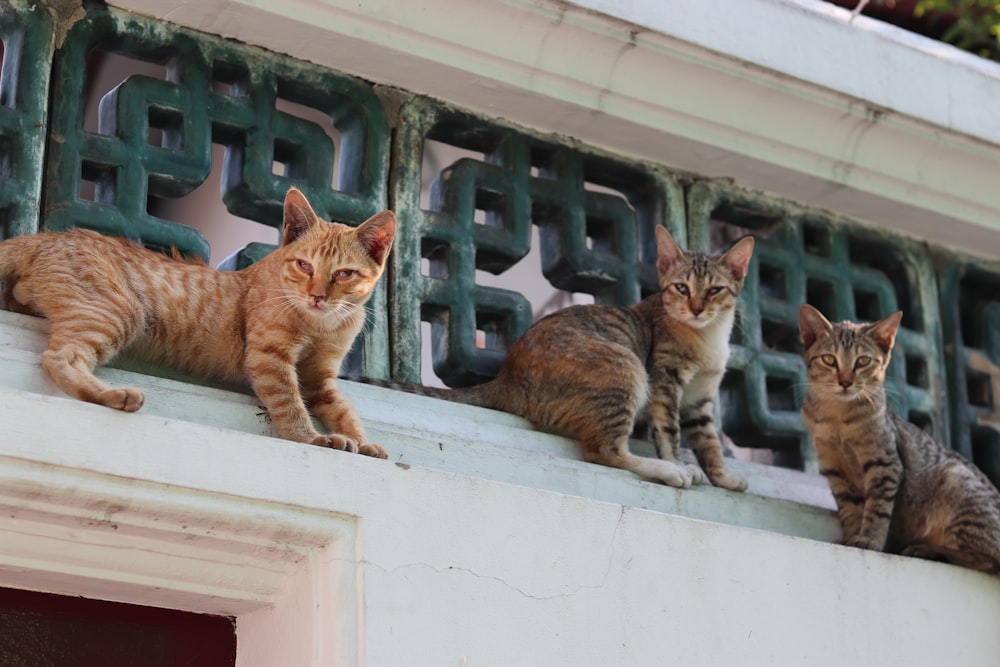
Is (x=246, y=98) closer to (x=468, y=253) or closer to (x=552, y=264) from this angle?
(x=468, y=253)

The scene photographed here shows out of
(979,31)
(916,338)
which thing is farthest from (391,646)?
(979,31)

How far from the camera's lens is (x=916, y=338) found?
4480 mm

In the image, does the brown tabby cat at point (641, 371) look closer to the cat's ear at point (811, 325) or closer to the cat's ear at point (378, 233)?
the cat's ear at point (811, 325)

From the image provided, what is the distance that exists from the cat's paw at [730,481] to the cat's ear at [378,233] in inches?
42.5

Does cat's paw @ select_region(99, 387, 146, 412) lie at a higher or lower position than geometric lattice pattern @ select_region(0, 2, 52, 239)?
lower

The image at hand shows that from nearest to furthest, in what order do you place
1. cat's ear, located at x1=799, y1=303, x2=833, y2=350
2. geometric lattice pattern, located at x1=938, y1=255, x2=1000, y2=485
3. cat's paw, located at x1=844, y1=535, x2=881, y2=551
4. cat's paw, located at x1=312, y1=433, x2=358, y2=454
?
cat's paw, located at x1=312, y1=433, x2=358, y2=454 < cat's paw, located at x1=844, y1=535, x2=881, y2=551 < cat's ear, located at x1=799, y1=303, x2=833, y2=350 < geometric lattice pattern, located at x1=938, y1=255, x2=1000, y2=485

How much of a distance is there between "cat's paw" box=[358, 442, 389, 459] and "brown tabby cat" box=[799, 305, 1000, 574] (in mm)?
1513

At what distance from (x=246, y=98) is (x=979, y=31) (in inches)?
117

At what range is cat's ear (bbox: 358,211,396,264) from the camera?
3.51 metres

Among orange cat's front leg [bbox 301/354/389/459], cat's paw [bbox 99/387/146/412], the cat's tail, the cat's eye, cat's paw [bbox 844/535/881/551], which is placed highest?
the cat's eye

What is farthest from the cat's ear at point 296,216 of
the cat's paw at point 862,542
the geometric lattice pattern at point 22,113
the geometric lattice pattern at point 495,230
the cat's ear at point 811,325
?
the cat's paw at point 862,542

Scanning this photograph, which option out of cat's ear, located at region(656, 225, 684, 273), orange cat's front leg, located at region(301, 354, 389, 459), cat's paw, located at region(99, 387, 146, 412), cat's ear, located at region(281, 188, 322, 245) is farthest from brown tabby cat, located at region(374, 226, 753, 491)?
cat's paw, located at region(99, 387, 146, 412)

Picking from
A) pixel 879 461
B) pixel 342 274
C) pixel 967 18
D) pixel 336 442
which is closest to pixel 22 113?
pixel 342 274

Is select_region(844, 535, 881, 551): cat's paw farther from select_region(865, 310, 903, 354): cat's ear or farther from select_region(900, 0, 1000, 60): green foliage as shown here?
select_region(900, 0, 1000, 60): green foliage
